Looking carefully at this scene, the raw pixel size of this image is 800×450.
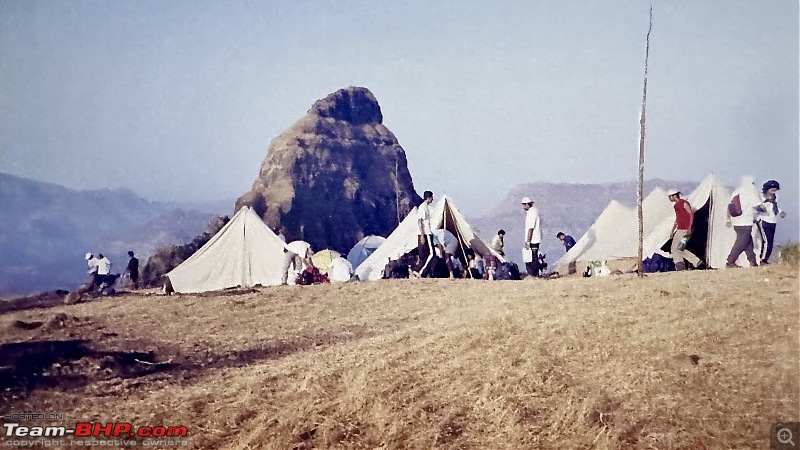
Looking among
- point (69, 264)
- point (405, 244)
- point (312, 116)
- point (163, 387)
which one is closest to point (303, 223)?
point (312, 116)

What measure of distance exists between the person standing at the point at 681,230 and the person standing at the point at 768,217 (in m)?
0.78

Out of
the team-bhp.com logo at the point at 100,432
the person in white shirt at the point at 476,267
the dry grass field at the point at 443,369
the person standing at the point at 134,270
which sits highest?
the person in white shirt at the point at 476,267

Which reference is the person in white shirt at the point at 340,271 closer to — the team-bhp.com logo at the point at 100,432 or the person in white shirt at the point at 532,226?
the person in white shirt at the point at 532,226

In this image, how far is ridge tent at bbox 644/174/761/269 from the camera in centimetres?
854

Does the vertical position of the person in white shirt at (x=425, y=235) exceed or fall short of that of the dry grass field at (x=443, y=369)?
it exceeds it

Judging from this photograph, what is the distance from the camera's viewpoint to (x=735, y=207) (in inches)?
305

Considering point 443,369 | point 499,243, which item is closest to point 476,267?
point 499,243

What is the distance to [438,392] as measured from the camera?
4.12 m

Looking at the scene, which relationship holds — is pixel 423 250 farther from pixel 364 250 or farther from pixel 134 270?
pixel 364 250

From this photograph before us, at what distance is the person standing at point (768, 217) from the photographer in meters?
7.27

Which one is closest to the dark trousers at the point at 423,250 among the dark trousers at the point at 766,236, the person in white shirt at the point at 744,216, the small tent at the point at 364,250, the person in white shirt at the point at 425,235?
the person in white shirt at the point at 425,235

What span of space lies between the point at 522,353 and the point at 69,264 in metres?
5.35

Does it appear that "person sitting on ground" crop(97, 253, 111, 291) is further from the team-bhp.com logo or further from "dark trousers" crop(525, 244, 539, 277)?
"dark trousers" crop(525, 244, 539, 277)

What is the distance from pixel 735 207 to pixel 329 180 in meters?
12.1
